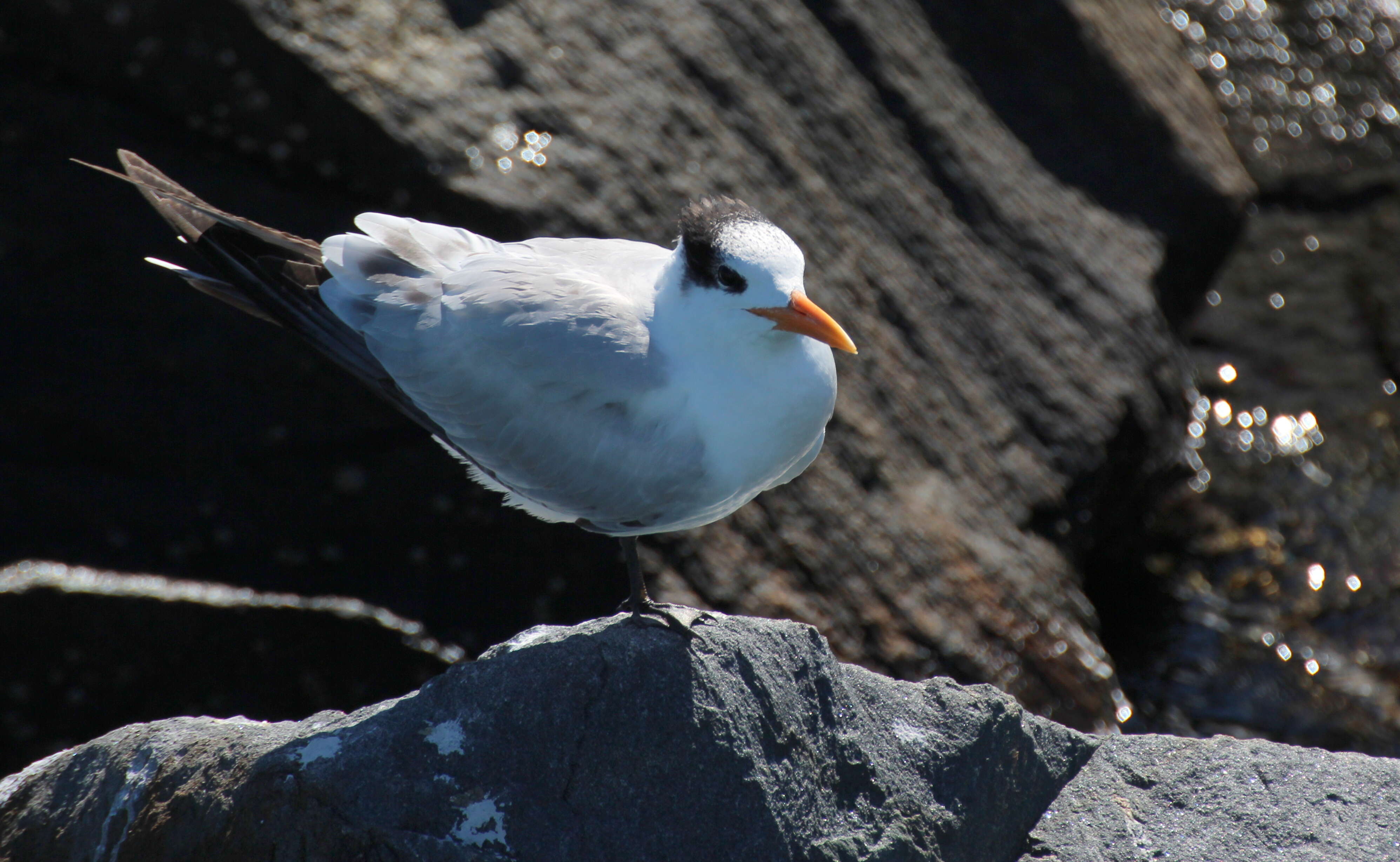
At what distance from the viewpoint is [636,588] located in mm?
3252

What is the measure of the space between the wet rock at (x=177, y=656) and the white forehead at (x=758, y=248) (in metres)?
2.12

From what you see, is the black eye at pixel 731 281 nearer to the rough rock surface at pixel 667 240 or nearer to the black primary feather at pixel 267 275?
the black primary feather at pixel 267 275

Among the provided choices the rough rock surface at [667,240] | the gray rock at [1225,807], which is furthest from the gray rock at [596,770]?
the rough rock surface at [667,240]

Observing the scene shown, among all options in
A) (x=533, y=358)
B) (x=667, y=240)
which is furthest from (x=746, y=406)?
(x=667, y=240)

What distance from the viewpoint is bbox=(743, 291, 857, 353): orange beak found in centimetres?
282

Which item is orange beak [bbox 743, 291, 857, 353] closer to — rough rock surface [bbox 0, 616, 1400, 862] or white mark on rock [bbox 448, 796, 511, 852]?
rough rock surface [bbox 0, 616, 1400, 862]

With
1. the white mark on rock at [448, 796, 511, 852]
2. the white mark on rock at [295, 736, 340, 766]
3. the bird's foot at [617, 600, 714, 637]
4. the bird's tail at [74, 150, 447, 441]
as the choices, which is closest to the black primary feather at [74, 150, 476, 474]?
the bird's tail at [74, 150, 447, 441]

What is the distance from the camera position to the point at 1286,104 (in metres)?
7.80

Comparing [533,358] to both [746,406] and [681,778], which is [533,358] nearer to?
[746,406]

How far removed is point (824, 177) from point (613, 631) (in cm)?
270

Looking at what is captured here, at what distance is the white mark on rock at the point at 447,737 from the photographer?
2854 millimetres

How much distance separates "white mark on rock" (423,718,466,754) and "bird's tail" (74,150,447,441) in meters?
0.81

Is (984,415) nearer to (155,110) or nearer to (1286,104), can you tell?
(155,110)

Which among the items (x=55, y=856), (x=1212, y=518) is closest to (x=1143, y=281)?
(x=1212, y=518)
